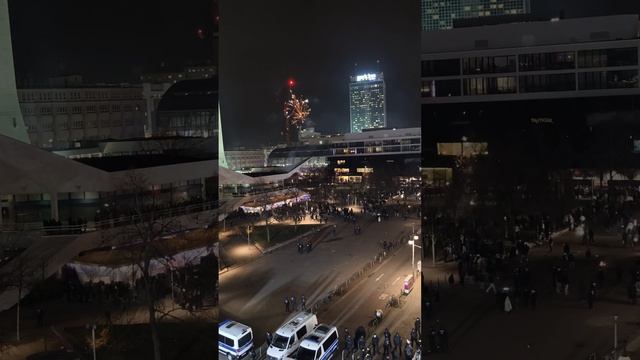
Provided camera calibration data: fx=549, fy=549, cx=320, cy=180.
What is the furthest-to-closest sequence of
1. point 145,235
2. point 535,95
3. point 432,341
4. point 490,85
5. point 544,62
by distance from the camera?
point 490,85 < point 535,95 < point 544,62 < point 432,341 < point 145,235

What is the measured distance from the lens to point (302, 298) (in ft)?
14.2

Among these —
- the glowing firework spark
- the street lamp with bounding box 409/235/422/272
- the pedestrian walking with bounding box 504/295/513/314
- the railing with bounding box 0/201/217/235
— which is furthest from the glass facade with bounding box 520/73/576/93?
the railing with bounding box 0/201/217/235

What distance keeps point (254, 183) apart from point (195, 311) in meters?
1.10

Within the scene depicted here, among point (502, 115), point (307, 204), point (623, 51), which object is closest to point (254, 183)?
point (307, 204)

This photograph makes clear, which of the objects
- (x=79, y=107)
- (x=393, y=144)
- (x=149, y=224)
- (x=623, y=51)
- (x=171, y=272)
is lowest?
(x=171, y=272)

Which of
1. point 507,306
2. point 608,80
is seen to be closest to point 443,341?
point 507,306

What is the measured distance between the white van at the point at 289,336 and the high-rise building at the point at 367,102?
5.11 feet

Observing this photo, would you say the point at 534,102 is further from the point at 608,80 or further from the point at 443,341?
the point at 443,341

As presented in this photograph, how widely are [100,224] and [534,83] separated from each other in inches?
199

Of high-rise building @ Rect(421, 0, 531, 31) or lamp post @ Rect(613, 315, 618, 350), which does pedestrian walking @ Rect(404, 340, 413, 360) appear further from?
high-rise building @ Rect(421, 0, 531, 31)

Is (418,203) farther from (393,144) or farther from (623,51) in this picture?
(623,51)

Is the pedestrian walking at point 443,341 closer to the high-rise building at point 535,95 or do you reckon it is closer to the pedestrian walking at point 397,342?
the pedestrian walking at point 397,342

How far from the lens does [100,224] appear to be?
3598mm

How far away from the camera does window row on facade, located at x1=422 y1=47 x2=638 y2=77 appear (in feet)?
19.9
